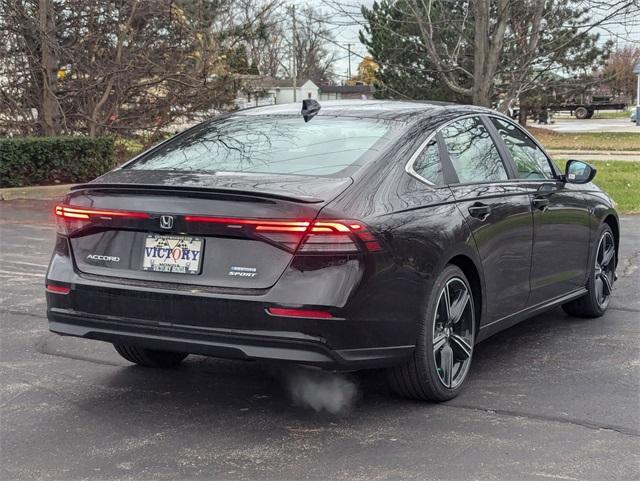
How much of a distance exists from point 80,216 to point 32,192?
11724 millimetres

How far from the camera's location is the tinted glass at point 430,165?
4.61 m

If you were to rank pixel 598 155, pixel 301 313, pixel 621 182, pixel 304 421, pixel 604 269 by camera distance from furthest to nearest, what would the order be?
pixel 598 155, pixel 621 182, pixel 604 269, pixel 304 421, pixel 301 313

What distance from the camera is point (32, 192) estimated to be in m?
15.4

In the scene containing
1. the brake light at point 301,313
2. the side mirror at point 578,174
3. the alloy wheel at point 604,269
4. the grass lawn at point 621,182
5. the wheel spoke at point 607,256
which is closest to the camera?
the brake light at point 301,313

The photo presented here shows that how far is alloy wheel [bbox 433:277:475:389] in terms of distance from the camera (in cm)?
452

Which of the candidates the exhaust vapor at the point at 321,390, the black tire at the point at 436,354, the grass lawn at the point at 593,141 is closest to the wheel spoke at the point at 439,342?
the black tire at the point at 436,354

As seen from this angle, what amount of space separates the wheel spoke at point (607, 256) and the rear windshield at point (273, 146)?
2696 mm

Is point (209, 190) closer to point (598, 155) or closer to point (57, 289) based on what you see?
point (57, 289)

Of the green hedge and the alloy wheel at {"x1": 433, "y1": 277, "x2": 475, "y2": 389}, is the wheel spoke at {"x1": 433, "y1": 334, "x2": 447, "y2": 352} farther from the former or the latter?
the green hedge

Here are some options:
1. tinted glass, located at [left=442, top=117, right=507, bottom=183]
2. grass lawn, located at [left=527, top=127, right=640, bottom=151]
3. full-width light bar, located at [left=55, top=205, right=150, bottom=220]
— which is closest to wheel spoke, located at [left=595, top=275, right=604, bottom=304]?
tinted glass, located at [left=442, top=117, right=507, bottom=183]

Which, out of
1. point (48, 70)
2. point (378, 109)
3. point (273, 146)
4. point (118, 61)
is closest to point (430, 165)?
point (378, 109)

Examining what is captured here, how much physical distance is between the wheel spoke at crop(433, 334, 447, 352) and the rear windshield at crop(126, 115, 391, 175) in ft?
3.27

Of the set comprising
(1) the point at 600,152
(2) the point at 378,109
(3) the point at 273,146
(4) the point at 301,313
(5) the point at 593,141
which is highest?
(2) the point at 378,109

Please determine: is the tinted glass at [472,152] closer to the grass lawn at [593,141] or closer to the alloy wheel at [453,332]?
the alloy wheel at [453,332]
